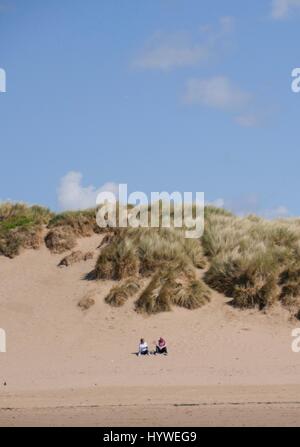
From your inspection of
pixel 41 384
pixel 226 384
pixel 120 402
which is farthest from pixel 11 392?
pixel 226 384

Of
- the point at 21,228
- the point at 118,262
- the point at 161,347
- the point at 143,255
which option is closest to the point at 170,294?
the point at 143,255

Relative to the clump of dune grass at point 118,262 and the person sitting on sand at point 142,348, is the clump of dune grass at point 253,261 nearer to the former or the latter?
the clump of dune grass at point 118,262

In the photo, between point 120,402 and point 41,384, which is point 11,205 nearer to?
point 41,384

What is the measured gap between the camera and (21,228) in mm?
26562

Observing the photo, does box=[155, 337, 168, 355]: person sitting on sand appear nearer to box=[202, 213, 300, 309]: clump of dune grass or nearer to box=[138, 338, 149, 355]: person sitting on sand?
box=[138, 338, 149, 355]: person sitting on sand

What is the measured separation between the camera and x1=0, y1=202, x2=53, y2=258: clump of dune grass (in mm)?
25953

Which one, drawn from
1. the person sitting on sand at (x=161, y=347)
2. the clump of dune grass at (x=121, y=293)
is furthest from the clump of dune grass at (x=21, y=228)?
the person sitting on sand at (x=161, y=347)

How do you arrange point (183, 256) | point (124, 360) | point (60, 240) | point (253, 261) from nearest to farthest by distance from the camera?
point (124, 360) → point (253, 261) → point (183, 256) → point (60, 240)

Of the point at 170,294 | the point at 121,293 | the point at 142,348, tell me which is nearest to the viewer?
the point at 142,348

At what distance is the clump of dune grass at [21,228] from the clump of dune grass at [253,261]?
17.4ft

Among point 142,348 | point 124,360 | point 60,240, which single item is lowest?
point 124,360

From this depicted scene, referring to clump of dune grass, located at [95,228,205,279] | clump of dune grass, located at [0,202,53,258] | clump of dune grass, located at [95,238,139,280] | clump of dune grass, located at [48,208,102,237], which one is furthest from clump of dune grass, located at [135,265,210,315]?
clump of dune grass, located at [0,202,53,258]

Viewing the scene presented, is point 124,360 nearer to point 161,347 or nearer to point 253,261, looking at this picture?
point 161,347

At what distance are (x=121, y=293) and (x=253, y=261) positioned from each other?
378 centimetres
